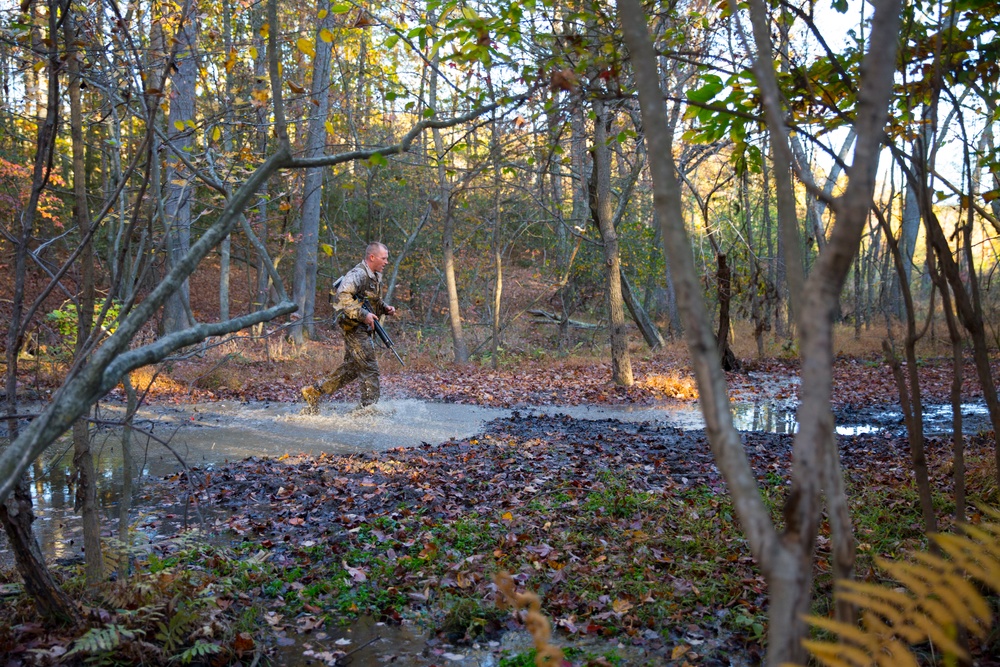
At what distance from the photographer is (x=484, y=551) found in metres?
5.18

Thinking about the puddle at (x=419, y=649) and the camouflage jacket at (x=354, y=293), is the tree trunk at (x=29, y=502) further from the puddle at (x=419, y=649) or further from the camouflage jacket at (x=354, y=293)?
the camouflage jacket at (x=354, y=293)

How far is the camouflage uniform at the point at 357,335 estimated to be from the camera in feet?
35.2

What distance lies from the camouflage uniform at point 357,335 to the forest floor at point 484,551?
8.87ft

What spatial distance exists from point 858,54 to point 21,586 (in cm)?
557

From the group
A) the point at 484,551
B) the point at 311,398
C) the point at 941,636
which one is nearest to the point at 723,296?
the point at 311,398

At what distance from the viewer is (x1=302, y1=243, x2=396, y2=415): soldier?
421 inches

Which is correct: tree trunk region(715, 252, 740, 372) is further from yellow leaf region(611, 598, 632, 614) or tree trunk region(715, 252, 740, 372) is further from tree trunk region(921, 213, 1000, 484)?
tree trunk region(921, 213, 1000, 484)

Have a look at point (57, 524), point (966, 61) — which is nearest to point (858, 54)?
point (966, 61)

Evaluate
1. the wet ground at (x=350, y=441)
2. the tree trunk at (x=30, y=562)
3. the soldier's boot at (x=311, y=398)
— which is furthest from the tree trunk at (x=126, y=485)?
the soldier's boot at (x=311, y=398)

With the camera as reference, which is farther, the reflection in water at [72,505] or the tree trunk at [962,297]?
the reflection in water at [72,505]

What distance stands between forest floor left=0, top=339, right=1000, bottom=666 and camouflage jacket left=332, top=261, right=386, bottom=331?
288 cm

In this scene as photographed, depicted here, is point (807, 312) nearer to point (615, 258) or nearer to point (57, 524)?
point (57, 524)

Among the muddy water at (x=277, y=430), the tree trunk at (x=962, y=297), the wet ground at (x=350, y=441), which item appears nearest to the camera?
the tree trunk at (x=962, y=297)

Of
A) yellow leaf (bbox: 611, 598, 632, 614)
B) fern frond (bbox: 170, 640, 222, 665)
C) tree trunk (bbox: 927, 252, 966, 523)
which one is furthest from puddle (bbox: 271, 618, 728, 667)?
tree trunk (bbox: 927, 252, 966, 523)
